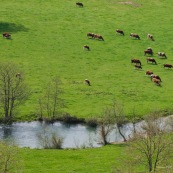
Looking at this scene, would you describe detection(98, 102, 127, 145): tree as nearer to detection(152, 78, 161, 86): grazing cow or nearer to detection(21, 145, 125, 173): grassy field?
detection(21, 145, 125, 173): grassy field

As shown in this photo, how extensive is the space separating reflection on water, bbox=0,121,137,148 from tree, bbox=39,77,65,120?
6.04 feet

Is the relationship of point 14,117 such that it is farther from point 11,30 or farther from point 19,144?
point 11,30

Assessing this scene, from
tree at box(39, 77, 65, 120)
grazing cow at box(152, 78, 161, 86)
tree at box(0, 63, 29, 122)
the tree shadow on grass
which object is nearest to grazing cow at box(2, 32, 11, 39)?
the tree shadow on grass

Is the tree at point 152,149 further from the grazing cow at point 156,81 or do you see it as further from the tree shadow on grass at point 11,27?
the tree shadow on grass at point 11,27

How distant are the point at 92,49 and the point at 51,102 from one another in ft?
77.4

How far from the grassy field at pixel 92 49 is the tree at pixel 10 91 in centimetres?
167

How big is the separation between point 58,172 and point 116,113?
18.0m

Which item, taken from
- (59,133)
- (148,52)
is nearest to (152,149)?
(59,133)

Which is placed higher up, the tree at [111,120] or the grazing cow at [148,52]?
the tree at [111,120]

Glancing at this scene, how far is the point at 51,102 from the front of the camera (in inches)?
3794

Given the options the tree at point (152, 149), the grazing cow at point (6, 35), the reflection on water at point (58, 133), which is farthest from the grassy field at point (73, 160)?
the grazing cow at point (6, 35)

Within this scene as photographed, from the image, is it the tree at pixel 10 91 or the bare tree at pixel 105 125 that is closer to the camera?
the bare tree at pixel 105 125

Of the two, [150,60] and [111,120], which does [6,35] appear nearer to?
[150,60]

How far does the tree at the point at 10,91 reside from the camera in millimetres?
93688
